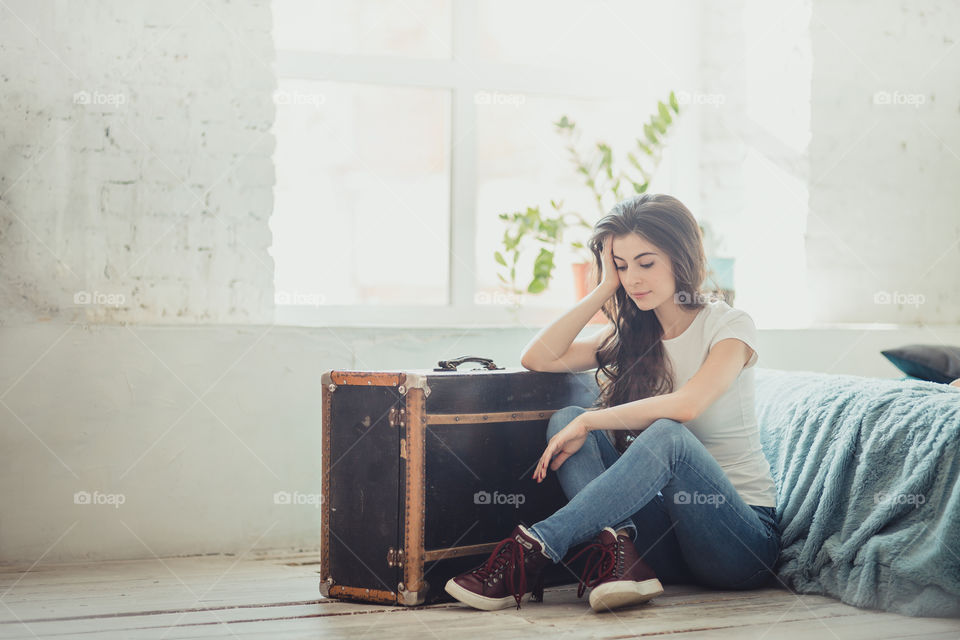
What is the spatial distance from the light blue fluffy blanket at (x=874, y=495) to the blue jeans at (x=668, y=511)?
0.33 ft

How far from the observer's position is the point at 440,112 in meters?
3.32

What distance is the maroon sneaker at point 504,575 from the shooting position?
1952mm

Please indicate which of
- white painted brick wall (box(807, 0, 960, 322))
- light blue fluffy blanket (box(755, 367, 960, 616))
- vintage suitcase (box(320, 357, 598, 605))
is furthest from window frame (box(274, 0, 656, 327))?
light blue fluffy blanket (box(755, 367, 960, 616))

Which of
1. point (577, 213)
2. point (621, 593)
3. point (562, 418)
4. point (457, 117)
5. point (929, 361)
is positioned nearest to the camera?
point (621, 593)

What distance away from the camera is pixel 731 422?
2215mm

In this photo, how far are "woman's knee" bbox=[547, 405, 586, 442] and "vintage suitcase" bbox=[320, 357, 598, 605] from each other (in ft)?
0.32

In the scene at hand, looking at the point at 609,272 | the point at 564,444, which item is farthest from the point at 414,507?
the point at 609,272

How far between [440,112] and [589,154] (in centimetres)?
61

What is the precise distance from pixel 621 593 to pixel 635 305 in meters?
0.74

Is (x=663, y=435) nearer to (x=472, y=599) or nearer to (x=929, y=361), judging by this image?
(x=472, y=599)

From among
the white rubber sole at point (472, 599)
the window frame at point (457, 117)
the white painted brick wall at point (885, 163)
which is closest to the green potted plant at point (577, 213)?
the window frame at point (457, 117)

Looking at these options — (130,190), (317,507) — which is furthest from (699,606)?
(130,190)

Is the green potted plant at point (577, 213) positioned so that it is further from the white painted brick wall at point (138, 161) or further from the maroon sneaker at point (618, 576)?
the maroon sneaker at point (618, 576)

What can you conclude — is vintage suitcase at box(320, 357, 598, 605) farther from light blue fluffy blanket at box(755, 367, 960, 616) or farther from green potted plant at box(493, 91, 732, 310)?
green potted plant at box(493, 91, 732, 310)
